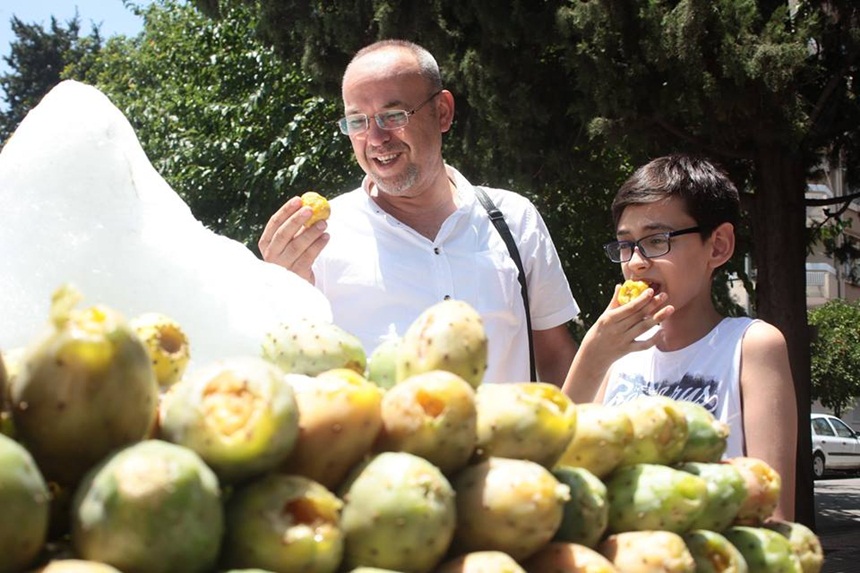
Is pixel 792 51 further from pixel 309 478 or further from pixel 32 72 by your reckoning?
pixel 32 72

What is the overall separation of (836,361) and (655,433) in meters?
32.4

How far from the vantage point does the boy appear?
257 centimetres

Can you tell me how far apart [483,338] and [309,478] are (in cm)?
39

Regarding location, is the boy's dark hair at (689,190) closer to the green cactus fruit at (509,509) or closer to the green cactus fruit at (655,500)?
the green cactus fruit at (655,500)

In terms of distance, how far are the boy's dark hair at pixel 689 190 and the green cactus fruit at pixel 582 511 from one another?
1.54 metres

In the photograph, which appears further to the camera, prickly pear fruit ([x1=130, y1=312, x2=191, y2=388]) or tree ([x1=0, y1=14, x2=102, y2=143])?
tree ([x1=0, y1=14, x2=102, y2=143])

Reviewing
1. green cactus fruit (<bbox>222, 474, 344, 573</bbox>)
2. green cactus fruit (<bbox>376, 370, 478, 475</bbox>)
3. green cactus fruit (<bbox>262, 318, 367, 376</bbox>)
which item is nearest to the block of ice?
green cactus fruit (<bbox>262, 318, 367, 376</bbox>)

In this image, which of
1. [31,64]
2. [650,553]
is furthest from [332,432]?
[31,64]

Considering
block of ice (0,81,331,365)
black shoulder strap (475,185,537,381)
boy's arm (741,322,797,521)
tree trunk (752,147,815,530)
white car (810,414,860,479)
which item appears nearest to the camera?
block of ice (0,81,331,365)

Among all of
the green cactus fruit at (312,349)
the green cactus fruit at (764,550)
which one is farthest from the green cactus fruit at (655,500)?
the green cactus fruit at (312,349)

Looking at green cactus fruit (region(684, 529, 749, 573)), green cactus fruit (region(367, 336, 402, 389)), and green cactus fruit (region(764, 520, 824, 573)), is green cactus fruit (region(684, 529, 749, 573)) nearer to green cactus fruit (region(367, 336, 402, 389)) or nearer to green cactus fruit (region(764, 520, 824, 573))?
green cactus fruit (region(764, 520, 824, 573))

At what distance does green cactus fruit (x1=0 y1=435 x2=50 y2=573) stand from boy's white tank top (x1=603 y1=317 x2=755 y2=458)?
1.88 meters

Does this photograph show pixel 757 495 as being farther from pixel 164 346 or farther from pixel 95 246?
pixel 95 246

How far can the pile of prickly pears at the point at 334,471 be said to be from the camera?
3.61ft
